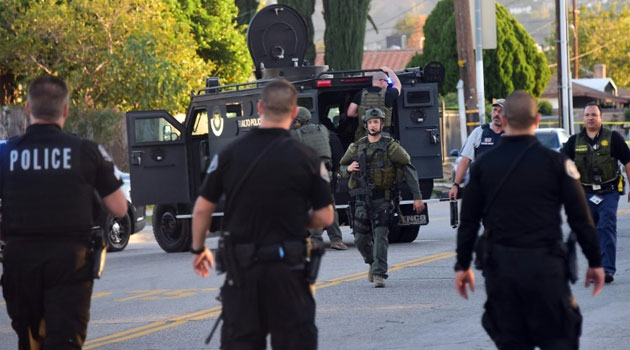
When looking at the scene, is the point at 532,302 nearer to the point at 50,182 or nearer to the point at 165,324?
the point at 50,182

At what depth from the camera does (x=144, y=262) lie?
16.6 m

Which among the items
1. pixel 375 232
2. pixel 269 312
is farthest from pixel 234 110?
pixel 269 312

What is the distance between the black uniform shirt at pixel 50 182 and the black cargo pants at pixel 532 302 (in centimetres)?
216

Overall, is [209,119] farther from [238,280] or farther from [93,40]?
[93,40]

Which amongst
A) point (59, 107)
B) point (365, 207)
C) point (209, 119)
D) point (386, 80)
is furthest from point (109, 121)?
point (59, 107)

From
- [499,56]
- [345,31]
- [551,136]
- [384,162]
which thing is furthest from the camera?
[499,56]

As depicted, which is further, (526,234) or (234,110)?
(234,110)

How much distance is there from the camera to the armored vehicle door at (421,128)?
16.8 m

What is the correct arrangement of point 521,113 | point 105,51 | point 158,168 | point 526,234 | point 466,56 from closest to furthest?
point 526,234 → point 521,113 → point 158,168 → point 466,56 → point 105,51

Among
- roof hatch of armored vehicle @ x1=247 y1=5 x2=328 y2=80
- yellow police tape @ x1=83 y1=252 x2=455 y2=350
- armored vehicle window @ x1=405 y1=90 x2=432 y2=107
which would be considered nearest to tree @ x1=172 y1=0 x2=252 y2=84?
roof hatch of armored vehicle @ x1=247 y1=5 x2=328 y2=80

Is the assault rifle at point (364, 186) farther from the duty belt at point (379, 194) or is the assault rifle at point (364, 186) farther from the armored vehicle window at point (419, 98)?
the armored vehicle window at point (419, 98)

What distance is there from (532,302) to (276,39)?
13.2 metres

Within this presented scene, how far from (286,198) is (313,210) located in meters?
0.25

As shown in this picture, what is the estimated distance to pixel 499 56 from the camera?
5075cm
